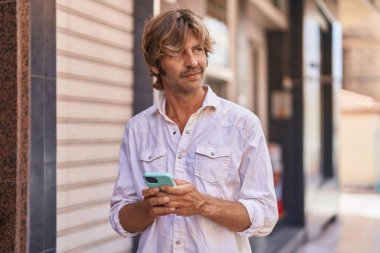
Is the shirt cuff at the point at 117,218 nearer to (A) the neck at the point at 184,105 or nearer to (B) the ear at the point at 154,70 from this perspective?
(A) the neck at the point at 184,105

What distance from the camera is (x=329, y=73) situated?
37.0 ft

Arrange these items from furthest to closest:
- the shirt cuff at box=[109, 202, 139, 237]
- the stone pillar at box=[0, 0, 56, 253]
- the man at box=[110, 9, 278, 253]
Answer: the stone pillar at box=[0, 0, 56, 253], the shirt cuff at box=[109, 202, 139, 237], the man at box=[110, 9, 278, 253]

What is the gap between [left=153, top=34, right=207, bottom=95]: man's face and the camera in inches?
88.1

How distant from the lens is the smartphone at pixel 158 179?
193cm

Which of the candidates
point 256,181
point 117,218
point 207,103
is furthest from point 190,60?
point 117,218

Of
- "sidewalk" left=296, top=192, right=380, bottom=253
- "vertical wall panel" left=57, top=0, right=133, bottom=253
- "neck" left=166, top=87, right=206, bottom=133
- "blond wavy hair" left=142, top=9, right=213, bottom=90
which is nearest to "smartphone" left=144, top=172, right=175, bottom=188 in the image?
"neck" left=166, top=87, right=206, bottom=133

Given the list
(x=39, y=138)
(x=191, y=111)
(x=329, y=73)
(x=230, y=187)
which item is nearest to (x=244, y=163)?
(x=230, y=187)

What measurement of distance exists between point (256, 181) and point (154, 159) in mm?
402

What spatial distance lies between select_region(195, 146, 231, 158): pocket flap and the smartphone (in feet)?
0.96

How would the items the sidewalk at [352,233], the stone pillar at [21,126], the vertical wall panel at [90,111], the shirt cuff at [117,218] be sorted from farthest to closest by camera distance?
1. the sidewalk at [352,233]
2. the vertical wall panel at [90,111]
3. the stone pillar at [21,126]
4. the shirt cuff at [117,218]

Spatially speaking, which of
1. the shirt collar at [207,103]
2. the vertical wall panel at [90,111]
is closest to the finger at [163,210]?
the shirt collar at [207,103]

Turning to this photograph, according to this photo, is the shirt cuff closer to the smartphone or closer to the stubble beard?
the smartphone

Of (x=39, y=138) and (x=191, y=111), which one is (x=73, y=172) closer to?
(x=39, y=138)

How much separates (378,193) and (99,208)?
12.3m
